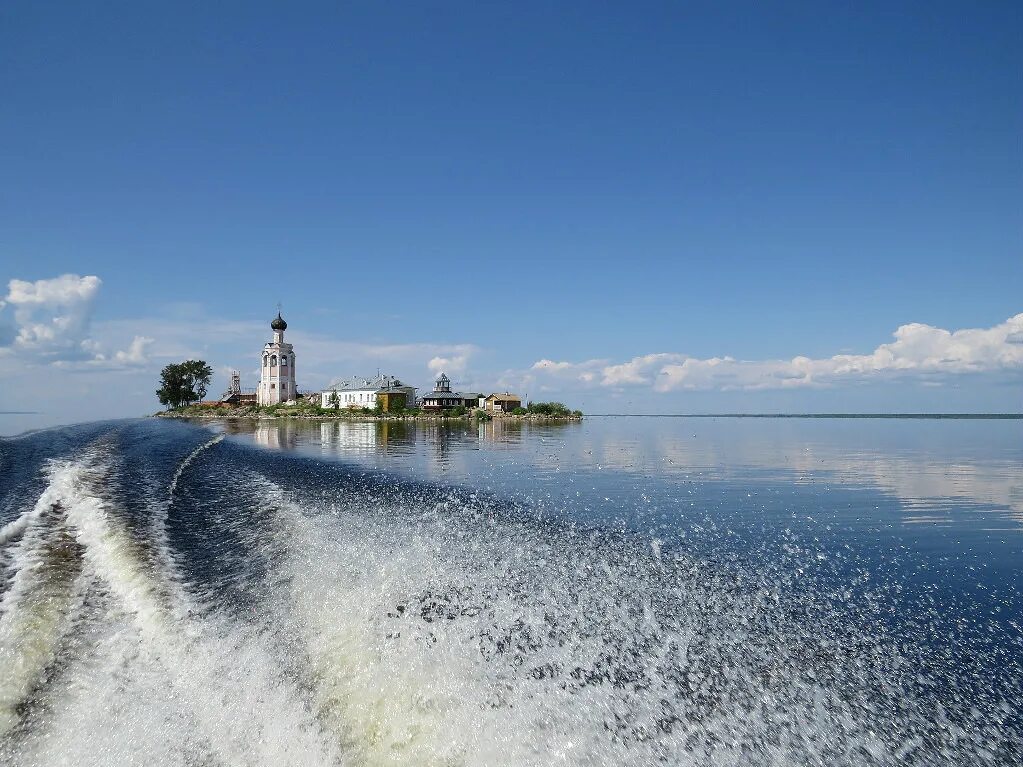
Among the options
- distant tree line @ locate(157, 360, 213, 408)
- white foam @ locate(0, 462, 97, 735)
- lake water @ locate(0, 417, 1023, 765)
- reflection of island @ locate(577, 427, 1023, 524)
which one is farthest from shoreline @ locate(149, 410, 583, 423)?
white foam @ locate(0, 462, 97, 735)

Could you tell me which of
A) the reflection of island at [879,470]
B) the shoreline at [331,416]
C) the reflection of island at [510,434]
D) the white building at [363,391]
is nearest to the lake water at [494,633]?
the reflection of island at [879,470]

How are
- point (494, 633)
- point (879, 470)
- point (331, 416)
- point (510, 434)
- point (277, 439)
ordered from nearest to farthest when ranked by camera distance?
point (494, 633) < point (879, 470) < point (277, 439) < point (510, 434) < point (331, 416)

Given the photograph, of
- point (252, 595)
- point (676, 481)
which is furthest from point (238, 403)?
point (252, 595)

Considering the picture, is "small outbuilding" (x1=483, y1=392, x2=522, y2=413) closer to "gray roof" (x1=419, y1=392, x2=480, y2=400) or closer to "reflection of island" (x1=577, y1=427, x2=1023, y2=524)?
"gray roof" (x1=419, y1=392, x2=480, y2=400)

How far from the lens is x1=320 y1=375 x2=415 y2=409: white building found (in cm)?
13638

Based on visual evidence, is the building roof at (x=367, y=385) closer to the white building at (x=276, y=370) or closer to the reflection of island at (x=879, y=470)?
the white building at (x=276, y=370)

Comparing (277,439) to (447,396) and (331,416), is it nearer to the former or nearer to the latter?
(331,416)

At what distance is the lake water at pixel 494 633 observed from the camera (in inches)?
262

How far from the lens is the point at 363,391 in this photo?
138625 mm

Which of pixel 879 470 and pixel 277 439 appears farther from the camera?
pixel 277 439

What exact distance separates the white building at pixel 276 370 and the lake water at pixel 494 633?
123 m

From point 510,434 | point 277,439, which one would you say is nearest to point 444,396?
point 510,434

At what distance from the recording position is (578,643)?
9.12m

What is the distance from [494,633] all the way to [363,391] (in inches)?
5273
